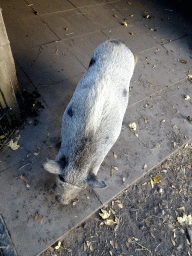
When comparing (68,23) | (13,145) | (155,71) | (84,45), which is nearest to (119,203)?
(13,145)

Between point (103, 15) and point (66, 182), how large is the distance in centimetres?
731

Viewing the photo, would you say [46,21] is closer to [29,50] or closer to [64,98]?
[29,50]

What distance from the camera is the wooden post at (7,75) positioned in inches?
123

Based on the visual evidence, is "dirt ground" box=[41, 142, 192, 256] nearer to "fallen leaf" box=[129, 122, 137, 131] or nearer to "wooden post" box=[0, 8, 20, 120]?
"fallen leaf" box=[129, 122, 137, 131]

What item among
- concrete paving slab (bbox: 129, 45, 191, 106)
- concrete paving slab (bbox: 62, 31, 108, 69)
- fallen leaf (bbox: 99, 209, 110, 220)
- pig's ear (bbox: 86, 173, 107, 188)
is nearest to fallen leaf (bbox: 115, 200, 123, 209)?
fallen leaf (bbox: 99, 209, 110, 220)

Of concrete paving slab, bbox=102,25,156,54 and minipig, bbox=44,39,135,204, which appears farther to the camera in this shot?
concrete paving slab, bbox=102,25,156,54

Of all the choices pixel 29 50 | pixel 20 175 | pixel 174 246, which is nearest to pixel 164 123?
pixel 174 246

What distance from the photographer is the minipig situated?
2.99 m

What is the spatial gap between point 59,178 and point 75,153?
52 centimetres

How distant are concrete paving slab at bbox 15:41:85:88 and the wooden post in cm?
143

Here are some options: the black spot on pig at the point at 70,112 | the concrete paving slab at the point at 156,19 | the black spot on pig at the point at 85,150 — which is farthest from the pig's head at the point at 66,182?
the concrete paving slab at the point at 156,19

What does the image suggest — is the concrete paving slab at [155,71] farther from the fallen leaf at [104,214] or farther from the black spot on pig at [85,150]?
the fallen leaf at [104,214]

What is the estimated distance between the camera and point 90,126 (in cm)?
312

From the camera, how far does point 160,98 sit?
598 cm
